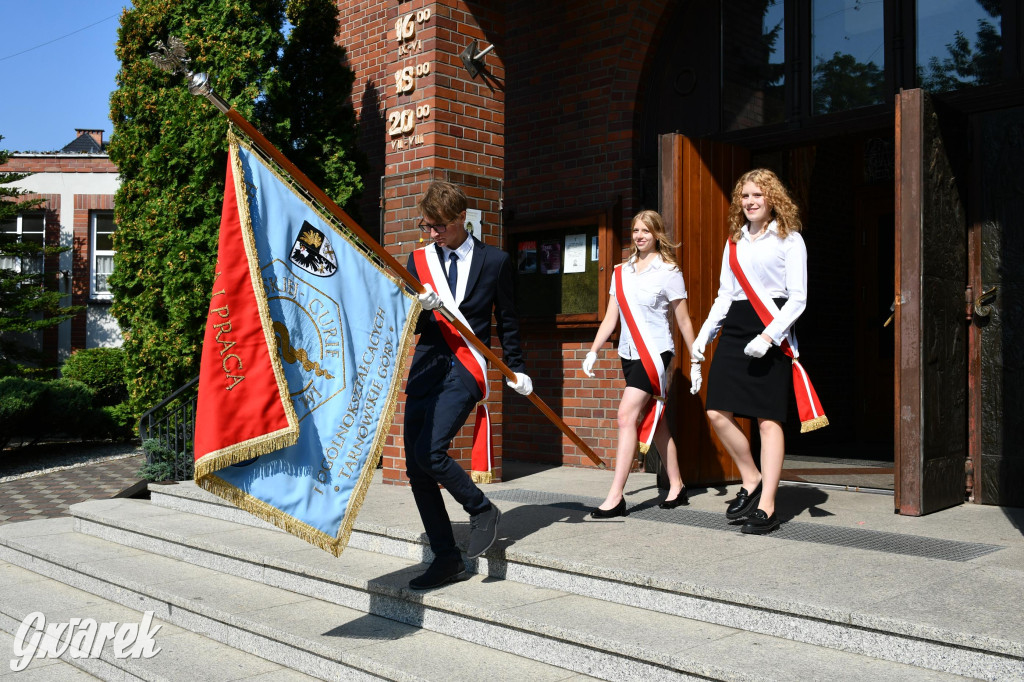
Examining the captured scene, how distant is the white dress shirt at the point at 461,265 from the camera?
4562 mm

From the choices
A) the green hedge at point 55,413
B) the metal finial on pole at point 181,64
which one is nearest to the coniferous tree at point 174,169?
the green hedge at point 55,413

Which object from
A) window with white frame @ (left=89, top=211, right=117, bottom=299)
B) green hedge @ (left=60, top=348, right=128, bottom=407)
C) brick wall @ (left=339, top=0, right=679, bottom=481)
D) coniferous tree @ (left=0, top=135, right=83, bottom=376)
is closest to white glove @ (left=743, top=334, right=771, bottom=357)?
brick wall @ (left=339, top=0, right=679, bottom=481)

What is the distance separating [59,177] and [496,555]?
20278 millimetres

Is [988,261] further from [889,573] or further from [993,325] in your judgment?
[889,573]

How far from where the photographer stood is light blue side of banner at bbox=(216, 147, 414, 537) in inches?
151

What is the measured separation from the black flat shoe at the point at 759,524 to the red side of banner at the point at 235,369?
8.33 feet

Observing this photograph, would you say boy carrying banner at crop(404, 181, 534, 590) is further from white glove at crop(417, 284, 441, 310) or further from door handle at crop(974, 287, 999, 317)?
door handle at crop(974, 287, 999, 317)

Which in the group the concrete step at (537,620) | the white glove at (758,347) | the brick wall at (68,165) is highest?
the brick wall at (68,165)

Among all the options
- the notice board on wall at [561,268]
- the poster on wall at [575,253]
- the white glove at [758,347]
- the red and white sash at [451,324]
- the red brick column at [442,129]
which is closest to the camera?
the red and white sash at [451,324]

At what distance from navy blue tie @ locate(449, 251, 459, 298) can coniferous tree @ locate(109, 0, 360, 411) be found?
539 cm

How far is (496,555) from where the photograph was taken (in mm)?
4723

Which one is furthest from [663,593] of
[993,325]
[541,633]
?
[993,325]

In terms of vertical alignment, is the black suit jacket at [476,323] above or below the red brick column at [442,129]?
below

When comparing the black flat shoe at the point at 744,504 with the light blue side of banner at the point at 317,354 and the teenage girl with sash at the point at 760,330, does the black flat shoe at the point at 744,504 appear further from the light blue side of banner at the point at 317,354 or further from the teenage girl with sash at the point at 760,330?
the light blue side of banner at the point at 317,354
